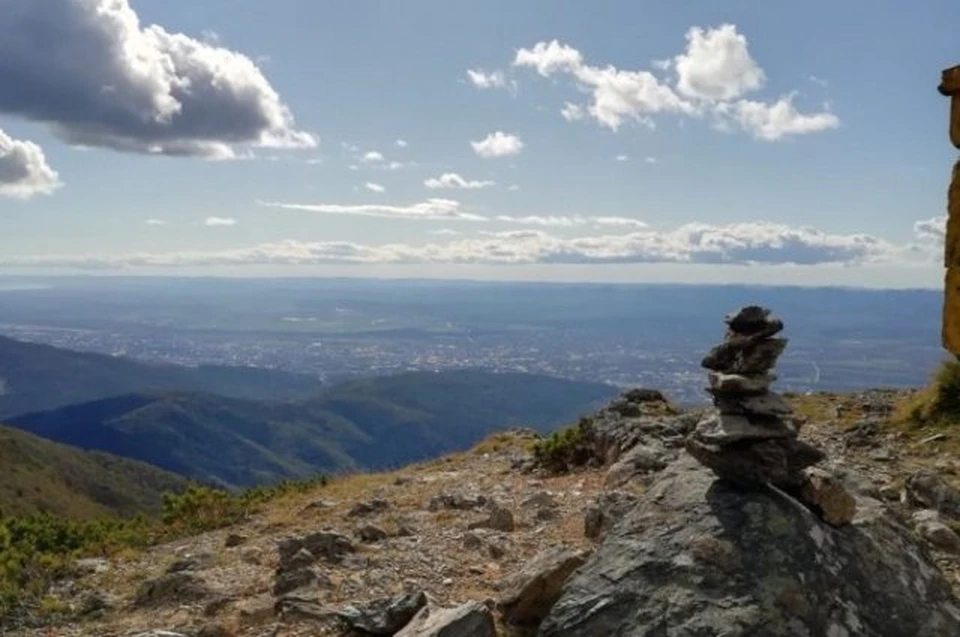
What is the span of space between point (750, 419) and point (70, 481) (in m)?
132

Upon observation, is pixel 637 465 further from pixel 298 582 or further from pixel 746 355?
pixel 298 582

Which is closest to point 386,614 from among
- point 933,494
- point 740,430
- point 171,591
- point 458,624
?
point 458,624

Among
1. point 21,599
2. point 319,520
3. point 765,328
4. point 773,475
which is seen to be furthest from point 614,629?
point 319,520

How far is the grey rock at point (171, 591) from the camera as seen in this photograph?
13.6m

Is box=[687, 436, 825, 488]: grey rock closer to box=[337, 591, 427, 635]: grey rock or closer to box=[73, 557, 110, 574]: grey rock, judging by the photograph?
box=[337, 591, 427, 635]: grey rock

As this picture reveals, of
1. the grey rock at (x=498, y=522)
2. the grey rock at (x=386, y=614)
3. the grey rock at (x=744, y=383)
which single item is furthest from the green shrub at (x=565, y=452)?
the grey rock at (x=386, y=614)

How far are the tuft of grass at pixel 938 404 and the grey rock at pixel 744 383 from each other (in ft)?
39.8

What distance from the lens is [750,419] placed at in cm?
1115

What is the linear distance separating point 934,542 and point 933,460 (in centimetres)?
603

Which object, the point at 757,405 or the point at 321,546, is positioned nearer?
the point at 757,405

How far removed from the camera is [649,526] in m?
10.1

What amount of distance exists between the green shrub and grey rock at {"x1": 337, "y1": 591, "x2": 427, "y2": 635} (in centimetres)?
1286

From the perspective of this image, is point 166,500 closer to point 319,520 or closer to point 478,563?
point 319,520

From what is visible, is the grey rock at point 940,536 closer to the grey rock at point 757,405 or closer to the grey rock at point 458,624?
the grey rock at point 757,405
